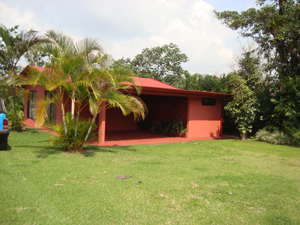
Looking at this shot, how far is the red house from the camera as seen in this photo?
41.4ft

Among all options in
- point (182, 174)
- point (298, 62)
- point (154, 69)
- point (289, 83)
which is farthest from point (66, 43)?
point (154, 69)

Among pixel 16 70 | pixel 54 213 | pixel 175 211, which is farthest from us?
pixel 16 70

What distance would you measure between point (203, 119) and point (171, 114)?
6.78 ft

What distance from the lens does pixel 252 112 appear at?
1257 centimetres

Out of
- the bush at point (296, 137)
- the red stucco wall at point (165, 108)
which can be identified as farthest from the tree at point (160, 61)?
the bush at point (296, 137)

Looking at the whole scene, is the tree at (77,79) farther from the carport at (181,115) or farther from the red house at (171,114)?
the carport at (181,115)

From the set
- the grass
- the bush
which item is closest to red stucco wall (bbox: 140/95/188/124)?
the bush

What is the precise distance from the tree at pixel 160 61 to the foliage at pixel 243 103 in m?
18.0

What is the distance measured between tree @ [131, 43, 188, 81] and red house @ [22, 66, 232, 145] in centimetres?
1449

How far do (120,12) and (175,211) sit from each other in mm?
11963

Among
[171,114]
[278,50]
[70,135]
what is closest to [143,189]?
[70,135]

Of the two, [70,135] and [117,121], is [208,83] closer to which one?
[117,121]

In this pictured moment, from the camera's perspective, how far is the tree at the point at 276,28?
1223 centimetres

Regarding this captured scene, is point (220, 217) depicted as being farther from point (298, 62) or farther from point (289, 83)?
point (298, 62)
